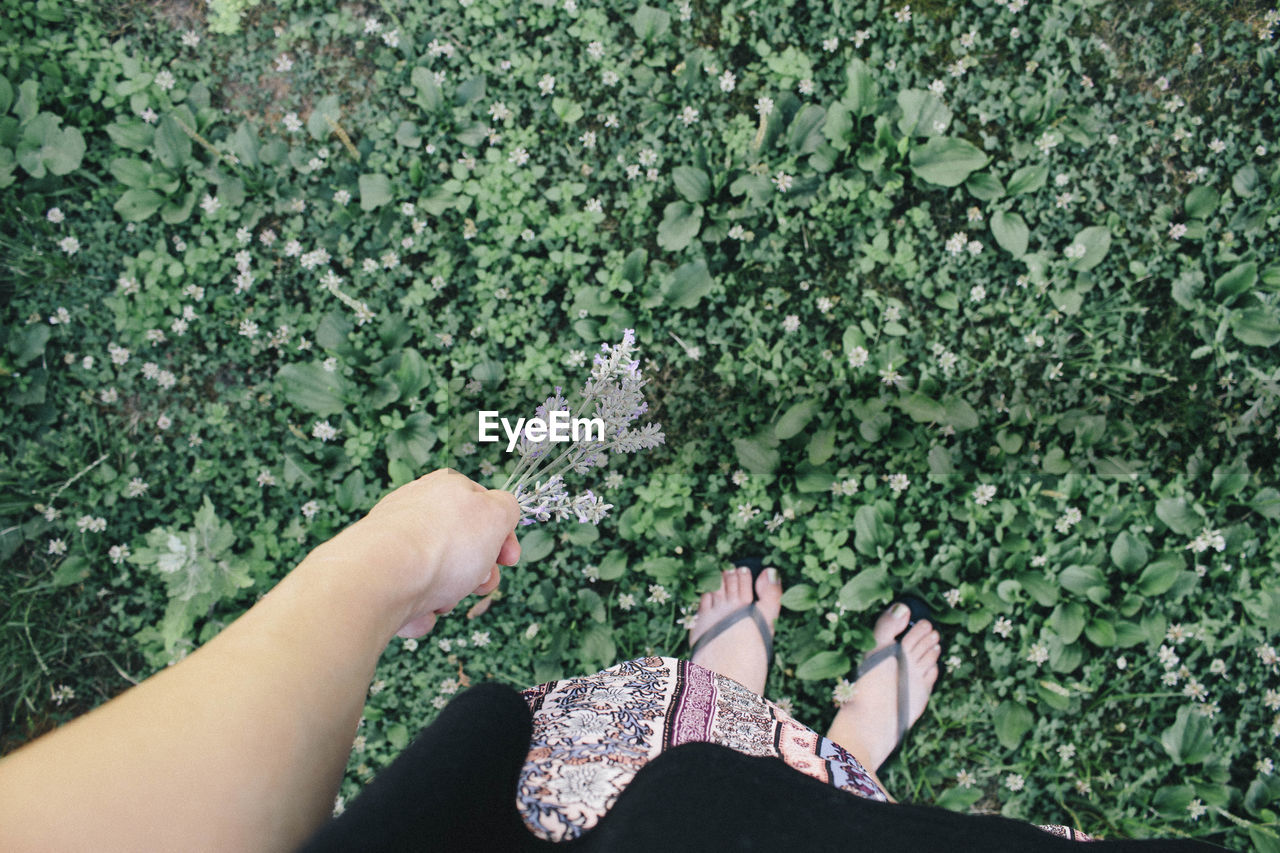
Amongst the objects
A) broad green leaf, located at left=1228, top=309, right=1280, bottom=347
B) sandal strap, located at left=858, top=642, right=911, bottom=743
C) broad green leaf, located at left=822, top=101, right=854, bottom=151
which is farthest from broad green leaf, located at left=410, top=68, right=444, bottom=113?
broad green leaf, located at left=1228, top=309, right=1280, bottom=347

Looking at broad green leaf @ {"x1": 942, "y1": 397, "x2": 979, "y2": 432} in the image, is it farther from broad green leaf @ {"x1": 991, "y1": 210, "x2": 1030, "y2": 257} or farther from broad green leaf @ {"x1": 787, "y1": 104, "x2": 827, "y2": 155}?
broad green leaf @ {"x1": 787, "y1": 104, "x2": 827, "y2": 155}

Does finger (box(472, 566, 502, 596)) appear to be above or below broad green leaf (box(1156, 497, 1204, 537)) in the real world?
below

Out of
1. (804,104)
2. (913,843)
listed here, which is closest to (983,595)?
(913,843)

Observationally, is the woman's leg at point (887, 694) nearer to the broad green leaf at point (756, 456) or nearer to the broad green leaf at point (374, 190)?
the broad green leaf at point (756, 456)

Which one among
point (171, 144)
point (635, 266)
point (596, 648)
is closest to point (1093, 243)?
point (635, 266)

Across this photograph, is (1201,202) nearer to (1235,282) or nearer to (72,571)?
(1235,282)
